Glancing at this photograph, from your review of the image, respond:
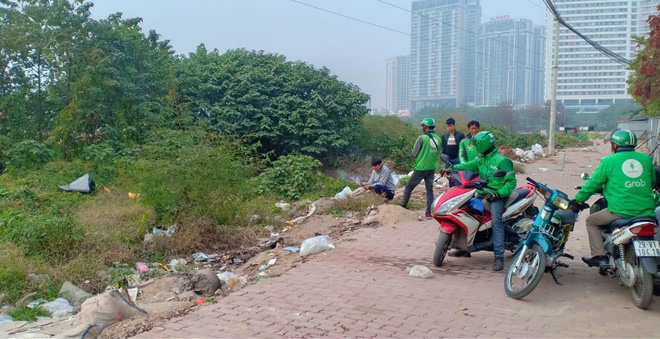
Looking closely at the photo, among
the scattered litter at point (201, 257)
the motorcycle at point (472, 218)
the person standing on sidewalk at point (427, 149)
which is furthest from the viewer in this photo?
the person standing on sidewalk at point (427, 149)

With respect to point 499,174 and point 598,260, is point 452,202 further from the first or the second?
point 598,260

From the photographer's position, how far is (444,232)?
6.43 metres

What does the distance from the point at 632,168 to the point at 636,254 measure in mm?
835

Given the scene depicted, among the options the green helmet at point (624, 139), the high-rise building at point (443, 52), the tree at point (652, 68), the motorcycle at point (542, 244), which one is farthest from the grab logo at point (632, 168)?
the high-rise building at point (443, 52)

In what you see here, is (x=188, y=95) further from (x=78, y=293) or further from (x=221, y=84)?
(x=78, y=293)

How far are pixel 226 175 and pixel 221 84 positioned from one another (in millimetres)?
12392

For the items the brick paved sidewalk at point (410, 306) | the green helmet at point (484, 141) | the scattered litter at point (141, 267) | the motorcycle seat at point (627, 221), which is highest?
the green helmet at point (484, 141)

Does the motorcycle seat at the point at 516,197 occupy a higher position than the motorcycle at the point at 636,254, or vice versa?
the motorcycle seat at the point at 516,197

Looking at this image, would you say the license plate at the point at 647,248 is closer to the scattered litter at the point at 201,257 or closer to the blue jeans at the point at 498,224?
the blue jeans at the point at 498,224

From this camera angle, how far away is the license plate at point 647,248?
492 cm

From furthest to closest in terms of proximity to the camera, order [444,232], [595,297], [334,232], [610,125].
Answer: [610,125] < [334,232] < [444,232] < [595,297]

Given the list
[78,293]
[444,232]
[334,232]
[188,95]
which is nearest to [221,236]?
[334,232]

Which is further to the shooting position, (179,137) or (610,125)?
(610,125)

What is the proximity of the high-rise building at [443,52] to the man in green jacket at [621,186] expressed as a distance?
71.0ft
